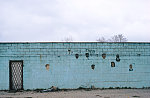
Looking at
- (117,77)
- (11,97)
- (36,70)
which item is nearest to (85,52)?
(117,77)

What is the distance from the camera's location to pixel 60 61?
37.3 feet

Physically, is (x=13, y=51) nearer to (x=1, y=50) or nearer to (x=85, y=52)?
(x=1, y=50)

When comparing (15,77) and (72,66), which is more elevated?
(72,66)

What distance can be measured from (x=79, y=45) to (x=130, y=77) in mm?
4018

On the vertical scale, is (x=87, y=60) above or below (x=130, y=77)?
above

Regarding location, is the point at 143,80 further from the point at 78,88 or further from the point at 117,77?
the point at 78,88

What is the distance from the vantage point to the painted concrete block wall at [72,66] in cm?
1122

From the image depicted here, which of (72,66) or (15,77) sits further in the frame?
(72,66)

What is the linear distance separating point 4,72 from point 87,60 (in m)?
5.41

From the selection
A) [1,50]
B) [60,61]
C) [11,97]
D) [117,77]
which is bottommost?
[11,97]

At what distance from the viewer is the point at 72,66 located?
11.4 metres

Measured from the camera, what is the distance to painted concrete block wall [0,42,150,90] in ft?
36.8

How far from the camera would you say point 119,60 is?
11.7 metres

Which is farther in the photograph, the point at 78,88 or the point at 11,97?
the point at 78,88
